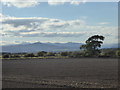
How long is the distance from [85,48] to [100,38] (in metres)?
6.84

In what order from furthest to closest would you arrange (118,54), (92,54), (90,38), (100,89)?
(90,38), (92,54), (118,54), (100,89)

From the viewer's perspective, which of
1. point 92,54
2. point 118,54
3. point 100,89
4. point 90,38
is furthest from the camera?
point 90,38

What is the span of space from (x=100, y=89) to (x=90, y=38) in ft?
265

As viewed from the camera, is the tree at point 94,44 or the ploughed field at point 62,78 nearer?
the ploughed field at point 62,78

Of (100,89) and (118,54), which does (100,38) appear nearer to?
(118,54)

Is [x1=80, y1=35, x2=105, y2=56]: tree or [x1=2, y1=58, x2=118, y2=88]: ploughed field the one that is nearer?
[x1=2, y1=58, x2=118, y2=88]: ploughed field

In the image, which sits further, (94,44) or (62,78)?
(94,44)

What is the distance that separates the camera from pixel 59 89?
1484 cm

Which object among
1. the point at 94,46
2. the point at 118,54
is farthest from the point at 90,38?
the point at 118,54

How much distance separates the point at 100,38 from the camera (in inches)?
3676

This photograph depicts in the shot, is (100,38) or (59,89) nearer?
(59,89)

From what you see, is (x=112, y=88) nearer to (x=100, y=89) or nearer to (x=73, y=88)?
(x=100, y=89)

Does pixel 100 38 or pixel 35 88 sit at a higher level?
pixel 100 38

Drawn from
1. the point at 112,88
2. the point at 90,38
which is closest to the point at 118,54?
the point at 90,38
